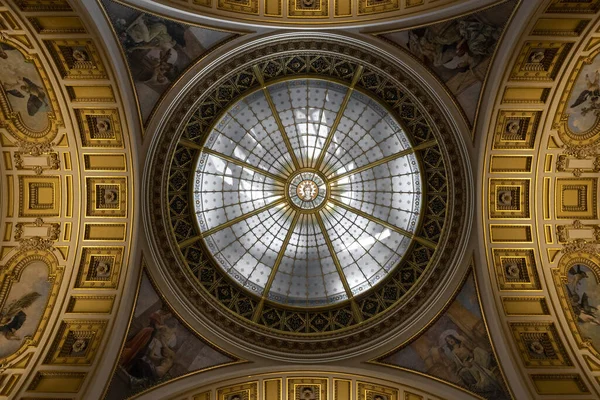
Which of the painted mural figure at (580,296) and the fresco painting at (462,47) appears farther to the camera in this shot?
the painted mural figure at (580,296)

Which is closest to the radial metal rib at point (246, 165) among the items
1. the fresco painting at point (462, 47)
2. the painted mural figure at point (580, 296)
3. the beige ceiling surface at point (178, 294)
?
the beige ceiling surface at point (178, 294)

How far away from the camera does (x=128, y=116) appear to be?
1437 cm

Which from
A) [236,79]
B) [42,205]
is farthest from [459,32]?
[42,205]

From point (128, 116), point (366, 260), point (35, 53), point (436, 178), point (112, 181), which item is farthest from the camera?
point (366, 260)

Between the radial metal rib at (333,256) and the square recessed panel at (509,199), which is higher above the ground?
the square recessed panel at (509,199)

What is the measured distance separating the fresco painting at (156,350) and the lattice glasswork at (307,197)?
112 inches

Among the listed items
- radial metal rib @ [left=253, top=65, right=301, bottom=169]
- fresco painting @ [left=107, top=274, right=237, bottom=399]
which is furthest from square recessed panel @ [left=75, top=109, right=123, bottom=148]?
radial metal rib @ [left=253, top=65, right=301, bottom=169]

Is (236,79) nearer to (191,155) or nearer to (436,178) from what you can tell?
(191,155)

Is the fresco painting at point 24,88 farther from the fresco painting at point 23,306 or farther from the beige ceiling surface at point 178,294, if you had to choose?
the fresco painting at point 23,306

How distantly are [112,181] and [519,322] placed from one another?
493 inches

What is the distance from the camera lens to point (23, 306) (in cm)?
1480

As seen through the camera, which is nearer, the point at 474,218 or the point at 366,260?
the point at 474,218

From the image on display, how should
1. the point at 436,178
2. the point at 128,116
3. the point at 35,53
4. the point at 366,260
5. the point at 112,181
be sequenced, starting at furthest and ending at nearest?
the point at 366,260 → the point at 436,178 → the point at 112,181 → the point at 128,116 → the point at 35,53

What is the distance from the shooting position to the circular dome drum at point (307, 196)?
51.3ft
